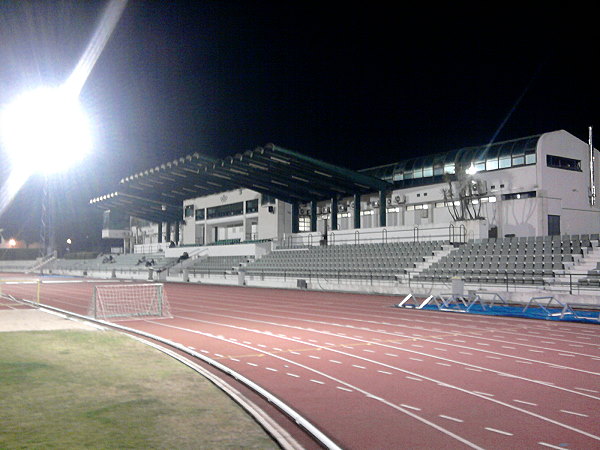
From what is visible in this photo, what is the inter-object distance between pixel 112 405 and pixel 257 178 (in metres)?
40.9

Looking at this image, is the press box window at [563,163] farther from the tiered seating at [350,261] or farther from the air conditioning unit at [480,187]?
the tiered seating at [350,261]

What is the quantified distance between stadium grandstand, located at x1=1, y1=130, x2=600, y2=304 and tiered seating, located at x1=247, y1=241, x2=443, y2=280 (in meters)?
0.12

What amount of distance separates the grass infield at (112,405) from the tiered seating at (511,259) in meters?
20.6

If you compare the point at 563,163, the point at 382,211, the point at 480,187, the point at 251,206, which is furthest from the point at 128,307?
the point at 251,206

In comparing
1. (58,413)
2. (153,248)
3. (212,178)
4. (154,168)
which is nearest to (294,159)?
(212,178)

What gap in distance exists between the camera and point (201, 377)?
27.7ft

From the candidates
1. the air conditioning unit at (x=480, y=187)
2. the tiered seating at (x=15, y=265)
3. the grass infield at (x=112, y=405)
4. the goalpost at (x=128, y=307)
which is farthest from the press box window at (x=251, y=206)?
the tiered seating at (x=15, y=265)

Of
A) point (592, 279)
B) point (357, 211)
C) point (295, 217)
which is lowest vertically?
point (592, 279)

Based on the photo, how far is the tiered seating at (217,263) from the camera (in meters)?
50.8

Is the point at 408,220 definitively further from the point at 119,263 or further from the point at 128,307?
the point at 119,263

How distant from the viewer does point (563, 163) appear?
119ft

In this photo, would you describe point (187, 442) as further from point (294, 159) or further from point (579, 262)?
point (294, 159)

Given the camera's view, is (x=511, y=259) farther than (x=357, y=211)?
No

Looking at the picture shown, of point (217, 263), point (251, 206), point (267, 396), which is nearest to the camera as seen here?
point (267, 396)
